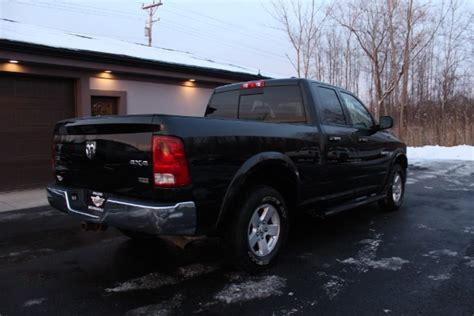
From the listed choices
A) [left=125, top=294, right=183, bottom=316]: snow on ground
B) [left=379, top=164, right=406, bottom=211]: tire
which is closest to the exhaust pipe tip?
[left=125, top=294, right=183, bottom=316]: snow on ground

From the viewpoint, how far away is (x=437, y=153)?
1978 cm

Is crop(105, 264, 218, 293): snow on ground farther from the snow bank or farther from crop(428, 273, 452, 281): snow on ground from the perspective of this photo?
the snow bank

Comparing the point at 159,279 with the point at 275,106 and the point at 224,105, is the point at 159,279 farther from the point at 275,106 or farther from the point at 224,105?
the point at 224,105

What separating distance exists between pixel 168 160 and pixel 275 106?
228 centimetres

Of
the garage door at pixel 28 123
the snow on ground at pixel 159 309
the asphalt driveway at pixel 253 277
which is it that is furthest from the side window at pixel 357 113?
the garage door at pixel 28 123

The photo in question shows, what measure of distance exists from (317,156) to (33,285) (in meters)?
3.31

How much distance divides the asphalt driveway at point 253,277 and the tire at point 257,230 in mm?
190

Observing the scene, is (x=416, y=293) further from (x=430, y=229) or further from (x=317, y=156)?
(x=430, y=229)

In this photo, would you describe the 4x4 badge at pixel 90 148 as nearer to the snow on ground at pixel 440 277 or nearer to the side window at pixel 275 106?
the side window at pixel 275 106

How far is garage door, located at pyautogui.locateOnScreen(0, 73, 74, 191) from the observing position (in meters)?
9.58

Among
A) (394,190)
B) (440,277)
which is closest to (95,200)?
(440,277)

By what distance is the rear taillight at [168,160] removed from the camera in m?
3.48

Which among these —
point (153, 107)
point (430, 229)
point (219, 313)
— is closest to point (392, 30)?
point (153, 107)

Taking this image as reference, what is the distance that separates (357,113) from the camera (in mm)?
6312
